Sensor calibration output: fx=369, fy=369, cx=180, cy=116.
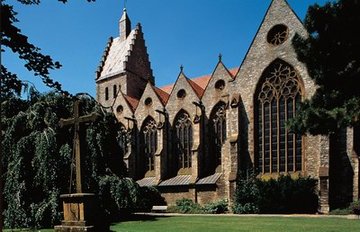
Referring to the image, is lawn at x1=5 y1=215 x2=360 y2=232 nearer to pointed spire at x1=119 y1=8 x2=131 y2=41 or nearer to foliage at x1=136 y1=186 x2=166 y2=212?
foliage at x1=136 y1=186 x2=166 y2=212

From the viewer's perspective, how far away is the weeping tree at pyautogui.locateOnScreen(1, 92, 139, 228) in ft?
51.4

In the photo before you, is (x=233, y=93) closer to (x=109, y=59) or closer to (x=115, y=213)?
(x=115, y=213)

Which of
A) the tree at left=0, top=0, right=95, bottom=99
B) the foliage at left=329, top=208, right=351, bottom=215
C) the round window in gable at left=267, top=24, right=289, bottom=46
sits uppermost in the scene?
the round window in gable at left=267, top=24, right=289, bottom=46

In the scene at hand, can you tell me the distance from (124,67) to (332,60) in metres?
32.8

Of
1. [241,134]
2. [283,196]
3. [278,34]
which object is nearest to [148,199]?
[241,134]

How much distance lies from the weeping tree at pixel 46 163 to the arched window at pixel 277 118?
11640mm

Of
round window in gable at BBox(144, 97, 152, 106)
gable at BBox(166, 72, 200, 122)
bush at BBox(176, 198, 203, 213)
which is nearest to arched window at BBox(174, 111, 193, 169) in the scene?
gable at BBox(166, 72, 200, 122)

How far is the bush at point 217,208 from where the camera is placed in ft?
84.9

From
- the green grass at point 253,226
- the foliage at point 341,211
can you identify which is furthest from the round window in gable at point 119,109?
the foliage at point 341,211

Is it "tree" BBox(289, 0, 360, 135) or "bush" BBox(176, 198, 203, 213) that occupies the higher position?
"tree" BBox(289, 0, 360, 135)

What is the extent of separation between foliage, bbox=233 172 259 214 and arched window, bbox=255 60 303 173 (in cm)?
199

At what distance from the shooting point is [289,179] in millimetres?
23609

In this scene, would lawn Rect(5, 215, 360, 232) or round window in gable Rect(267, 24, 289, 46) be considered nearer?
lawn Rect(5, 215, 360, 232)

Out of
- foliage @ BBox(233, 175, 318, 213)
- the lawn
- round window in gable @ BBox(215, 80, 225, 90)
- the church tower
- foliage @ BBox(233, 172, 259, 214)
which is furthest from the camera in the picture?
the church tower
